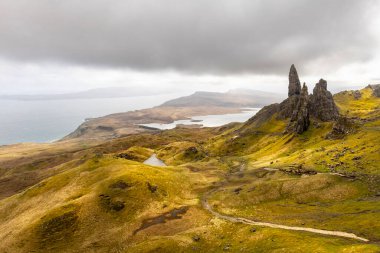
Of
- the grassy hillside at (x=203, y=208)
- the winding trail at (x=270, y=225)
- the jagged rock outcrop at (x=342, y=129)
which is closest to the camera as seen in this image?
the winding trail at (x=270, y=225)

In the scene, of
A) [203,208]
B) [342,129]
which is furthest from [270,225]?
[342,129]

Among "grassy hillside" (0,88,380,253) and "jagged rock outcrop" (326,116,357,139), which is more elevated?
"jagged rock outcrop" (326,116,357,139)

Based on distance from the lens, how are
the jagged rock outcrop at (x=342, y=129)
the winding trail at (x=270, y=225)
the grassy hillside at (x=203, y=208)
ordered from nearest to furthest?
the winding trail at (x=270, y=225) → the grassy hillside at (x=203, y=208) → the jagged rock outcrop at (x=342, y=129)

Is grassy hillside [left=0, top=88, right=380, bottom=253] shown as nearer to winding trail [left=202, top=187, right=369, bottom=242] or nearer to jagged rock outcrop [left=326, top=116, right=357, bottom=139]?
winding trail [left=202, top=187, right=369, bottom=242]

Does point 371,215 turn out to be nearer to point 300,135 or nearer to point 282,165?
point 282,165

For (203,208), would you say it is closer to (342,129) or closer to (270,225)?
(270,225)

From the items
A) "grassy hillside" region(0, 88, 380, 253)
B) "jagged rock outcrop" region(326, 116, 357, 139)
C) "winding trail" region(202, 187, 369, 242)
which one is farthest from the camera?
"jagged rock outcrop" region(326, 116, 357, 139)

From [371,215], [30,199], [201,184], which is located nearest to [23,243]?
[30,199]

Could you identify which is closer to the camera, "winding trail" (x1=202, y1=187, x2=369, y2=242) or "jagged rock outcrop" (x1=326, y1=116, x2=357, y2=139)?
"winding trail" (x1=202, y1=187, x2=369, y2=242)

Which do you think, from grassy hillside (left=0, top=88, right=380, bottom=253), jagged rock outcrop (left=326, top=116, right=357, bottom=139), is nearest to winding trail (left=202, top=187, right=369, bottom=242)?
grassy hillside (left=0, top=88, right=380, bottom=253)

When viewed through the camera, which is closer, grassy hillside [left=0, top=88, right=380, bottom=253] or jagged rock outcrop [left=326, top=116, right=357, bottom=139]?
grassy hillside [left=0, top=88, right=380, bottom=253]

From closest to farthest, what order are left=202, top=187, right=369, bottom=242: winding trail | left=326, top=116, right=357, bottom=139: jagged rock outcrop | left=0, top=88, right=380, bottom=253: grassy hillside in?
left=202, top=187, right=369, bottom=242: winding trail, left=0, top=88, right=380, bottom=253: grassy hillside, left=326, top=116, right=357, bottom=139: jagged rock outcrop

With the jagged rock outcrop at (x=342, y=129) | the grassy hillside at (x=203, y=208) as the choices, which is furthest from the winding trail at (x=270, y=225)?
the jagged rock outcrop at (x=342, y=129)

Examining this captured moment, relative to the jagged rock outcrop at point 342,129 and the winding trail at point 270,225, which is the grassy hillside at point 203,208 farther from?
the jagged rock outcrop at point 342,129
